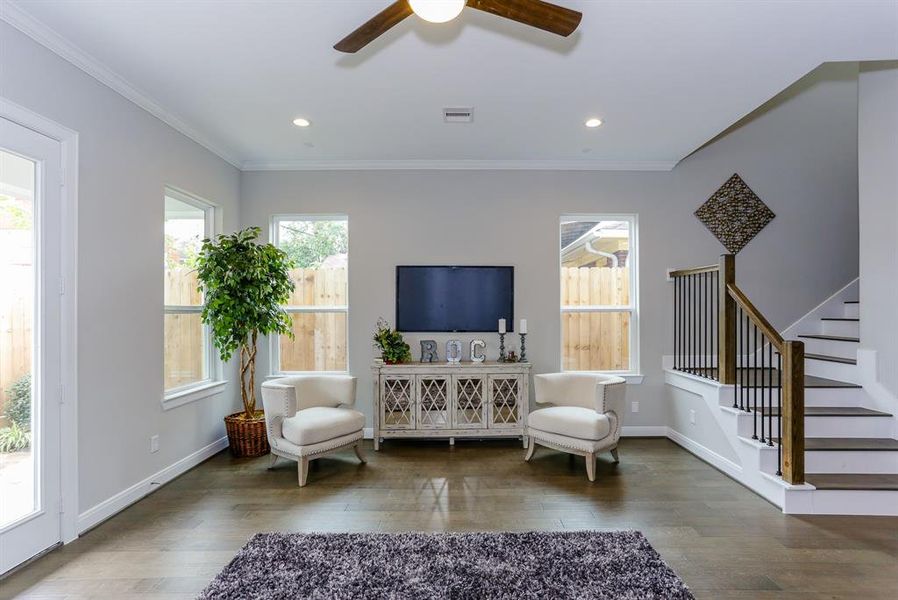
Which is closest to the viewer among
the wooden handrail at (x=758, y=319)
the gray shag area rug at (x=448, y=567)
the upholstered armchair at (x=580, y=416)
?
the gray shag area rug at (x=448, y=567)

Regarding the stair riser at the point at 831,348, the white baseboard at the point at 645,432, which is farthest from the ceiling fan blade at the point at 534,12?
the white baseboard at the point at 645,432

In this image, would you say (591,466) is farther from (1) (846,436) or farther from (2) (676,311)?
(2) (676,311)

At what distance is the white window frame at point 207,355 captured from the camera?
3.60 m

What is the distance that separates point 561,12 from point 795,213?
13.5ft

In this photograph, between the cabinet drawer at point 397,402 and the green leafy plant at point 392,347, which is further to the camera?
the green leafy plant at point 392,347

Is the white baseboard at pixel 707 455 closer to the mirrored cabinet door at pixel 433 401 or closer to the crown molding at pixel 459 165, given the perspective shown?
the mirrored cabinet door at pixel 433 401

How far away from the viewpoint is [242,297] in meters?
3.77

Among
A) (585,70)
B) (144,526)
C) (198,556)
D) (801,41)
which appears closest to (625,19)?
(585,70)

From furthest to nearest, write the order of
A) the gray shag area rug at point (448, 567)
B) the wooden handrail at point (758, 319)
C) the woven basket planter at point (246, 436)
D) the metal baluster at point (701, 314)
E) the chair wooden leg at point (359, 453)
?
the metal baluster at point (701, 314)
the woven basket planter at point (246, 436)
the chair wooden leg at point (359, 453)
the wooden handrail at point (758, 319)
the gray shag area rug at point (448, 567)

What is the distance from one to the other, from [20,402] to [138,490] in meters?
1.10

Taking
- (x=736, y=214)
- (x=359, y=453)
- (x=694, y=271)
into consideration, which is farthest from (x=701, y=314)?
(x=359, y=453)

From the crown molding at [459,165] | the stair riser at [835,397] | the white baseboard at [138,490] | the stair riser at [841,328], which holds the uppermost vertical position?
the crown molding at [459,165]

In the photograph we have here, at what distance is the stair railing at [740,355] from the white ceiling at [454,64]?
4.36ft

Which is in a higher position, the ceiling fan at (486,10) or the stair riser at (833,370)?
the ceiling fan at (486,10)
